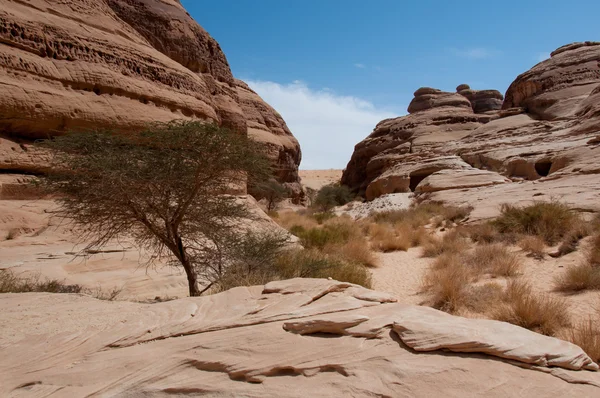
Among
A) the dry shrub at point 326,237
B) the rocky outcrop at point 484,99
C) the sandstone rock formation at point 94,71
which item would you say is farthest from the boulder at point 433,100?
the dry shrub at point 326,237

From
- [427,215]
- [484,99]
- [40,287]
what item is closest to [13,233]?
[40,287]

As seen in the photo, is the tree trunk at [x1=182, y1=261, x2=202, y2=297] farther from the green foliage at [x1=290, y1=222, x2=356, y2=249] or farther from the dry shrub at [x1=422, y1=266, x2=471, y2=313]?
the green foliage at [x1=290, y1=222, x2=356, y2=249]

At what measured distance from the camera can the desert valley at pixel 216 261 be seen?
207 cm

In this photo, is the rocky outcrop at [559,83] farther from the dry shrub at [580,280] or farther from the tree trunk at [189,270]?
the tree trunk at [189,270]

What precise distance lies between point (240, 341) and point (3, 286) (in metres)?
4.35

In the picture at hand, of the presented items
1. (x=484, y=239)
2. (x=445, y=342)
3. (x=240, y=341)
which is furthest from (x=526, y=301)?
(x=484, y=239)

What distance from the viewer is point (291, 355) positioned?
2.16m

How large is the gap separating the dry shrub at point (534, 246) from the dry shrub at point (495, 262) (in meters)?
0.47

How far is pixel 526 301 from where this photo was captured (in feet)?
12.8

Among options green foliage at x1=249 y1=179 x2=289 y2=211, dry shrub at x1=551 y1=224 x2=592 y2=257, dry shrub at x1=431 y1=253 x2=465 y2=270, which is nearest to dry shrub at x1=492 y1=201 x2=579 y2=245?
dry shrub at x1=551 y1=224 x2=592 y2=257

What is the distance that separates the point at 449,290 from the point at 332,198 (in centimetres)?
2348

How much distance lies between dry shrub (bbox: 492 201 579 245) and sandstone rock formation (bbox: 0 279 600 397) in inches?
280

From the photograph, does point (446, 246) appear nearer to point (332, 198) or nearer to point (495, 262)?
point (495, 262)

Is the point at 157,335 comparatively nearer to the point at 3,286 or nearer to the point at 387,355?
the point at 387,355
